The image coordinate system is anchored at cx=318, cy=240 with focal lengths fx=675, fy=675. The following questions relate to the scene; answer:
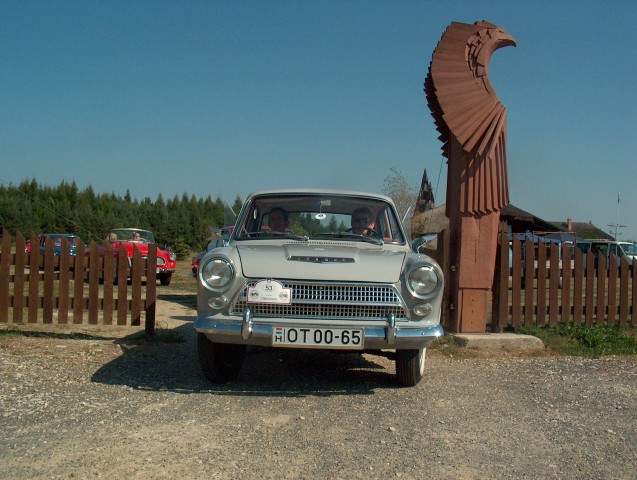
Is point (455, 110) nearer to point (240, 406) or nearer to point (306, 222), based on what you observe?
point (306, 222)

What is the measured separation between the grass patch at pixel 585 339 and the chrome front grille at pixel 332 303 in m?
3.53

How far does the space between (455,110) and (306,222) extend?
107 inches

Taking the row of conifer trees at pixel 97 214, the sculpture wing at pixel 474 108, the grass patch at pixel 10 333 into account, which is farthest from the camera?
the row of conifer trees at pixel 97 214

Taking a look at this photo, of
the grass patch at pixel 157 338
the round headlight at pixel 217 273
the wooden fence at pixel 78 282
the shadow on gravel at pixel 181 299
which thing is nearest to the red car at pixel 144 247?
the shadow on gravel at pixel 181 299

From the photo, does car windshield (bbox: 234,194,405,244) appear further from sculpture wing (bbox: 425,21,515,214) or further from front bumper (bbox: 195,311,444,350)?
sculpture wing (bbox: 425,21,515,214)

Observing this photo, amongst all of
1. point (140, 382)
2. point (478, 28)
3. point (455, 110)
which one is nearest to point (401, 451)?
A: point (140, 382)

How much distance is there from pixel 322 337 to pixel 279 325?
0.33 meters

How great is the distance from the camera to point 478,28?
8367 millimetres

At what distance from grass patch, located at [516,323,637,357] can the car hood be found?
11.4ft

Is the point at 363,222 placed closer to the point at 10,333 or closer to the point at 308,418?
the point at 308,418

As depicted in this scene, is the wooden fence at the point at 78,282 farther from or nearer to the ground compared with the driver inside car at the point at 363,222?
nearer to the ground

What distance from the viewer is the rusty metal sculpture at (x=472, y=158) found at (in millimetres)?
8086

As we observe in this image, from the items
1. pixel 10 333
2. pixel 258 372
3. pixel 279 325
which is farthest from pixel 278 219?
pixel 10 333

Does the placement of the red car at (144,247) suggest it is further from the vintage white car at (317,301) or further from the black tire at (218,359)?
the vintage white car at (317,301)
